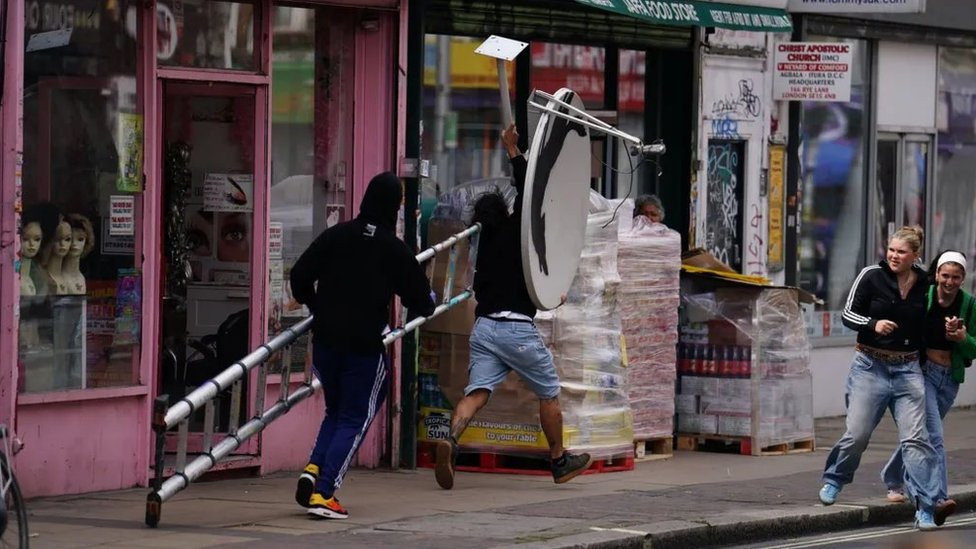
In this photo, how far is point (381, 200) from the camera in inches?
402

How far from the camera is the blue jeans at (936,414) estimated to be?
11.4 m

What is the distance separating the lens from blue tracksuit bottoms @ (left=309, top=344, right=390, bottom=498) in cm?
1010

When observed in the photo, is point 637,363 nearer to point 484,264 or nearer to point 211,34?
point 484,264

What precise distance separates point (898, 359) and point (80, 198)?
4.76m

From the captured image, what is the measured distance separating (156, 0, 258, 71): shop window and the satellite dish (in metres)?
1.94

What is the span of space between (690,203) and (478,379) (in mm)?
4636

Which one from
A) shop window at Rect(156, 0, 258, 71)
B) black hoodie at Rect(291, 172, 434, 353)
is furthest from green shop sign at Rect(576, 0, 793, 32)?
black hoodie at Rect(291, 172, 434, 353)

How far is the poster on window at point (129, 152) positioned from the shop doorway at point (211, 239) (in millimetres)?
714

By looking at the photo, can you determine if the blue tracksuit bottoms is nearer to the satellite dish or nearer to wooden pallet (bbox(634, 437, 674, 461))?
the satellite dish

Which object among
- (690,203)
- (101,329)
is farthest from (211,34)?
(690,203)

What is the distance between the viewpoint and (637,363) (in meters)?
13.3

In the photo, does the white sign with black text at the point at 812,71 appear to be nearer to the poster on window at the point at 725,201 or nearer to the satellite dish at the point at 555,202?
the poster on window at the point at 725,201

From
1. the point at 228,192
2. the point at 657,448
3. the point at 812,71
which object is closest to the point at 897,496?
the point at 657,448

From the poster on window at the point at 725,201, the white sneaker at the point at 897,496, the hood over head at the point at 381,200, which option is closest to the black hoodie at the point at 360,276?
the hood over head at the point at 381,200
